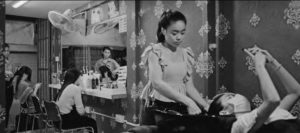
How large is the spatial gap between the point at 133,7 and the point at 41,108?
1.21 meters

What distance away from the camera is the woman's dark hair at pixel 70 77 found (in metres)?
2.23

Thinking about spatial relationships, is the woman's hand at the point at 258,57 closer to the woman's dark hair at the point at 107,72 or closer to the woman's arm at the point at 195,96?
the woman's arm at the point at 195,96

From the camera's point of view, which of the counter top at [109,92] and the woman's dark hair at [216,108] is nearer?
the woman's dark hair at [216,108]

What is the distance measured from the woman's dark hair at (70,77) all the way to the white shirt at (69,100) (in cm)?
3

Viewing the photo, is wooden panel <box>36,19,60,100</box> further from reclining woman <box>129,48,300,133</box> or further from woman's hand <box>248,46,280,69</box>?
woman's hand <box>248,46,280,69</box>

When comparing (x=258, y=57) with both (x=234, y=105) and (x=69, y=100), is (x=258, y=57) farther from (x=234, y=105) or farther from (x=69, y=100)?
(x=69, y=100)

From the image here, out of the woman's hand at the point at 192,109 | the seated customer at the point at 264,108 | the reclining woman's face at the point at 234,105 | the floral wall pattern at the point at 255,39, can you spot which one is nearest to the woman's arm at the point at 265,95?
the seated customer at the point at 264,108

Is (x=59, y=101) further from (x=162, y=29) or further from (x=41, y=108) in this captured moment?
(x=162, y=29)

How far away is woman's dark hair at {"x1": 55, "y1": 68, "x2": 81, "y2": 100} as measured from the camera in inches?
87.7

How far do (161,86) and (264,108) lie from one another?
0.43 m

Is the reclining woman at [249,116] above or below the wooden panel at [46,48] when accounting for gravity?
below

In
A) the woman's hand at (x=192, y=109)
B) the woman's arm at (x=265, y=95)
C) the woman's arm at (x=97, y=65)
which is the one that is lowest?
the woman's hand at (x=192, y=109)

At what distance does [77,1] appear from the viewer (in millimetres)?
2582

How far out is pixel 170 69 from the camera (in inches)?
47.4
